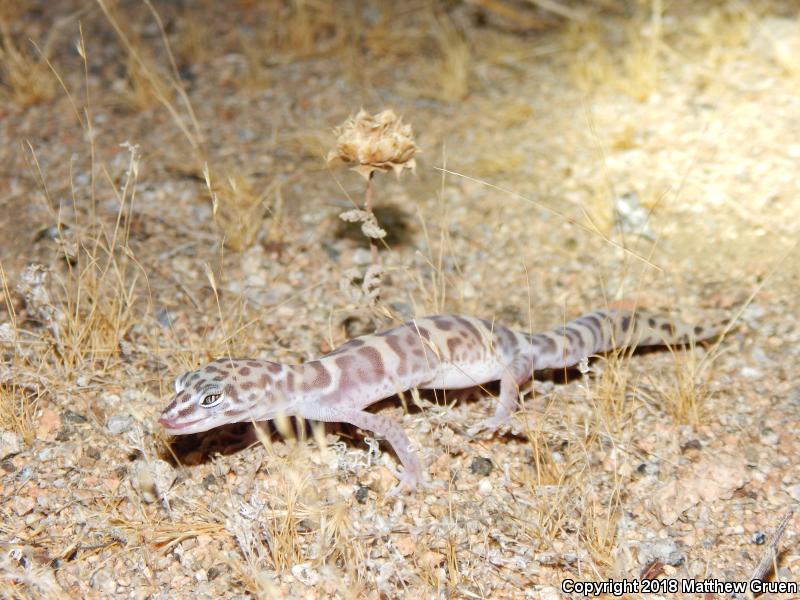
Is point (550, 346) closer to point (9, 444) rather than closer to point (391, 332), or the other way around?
point (391, 332)

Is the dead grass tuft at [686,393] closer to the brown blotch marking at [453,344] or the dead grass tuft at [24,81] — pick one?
the brown blotch marking at [453,344]

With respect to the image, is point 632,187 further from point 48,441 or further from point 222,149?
point 48,441

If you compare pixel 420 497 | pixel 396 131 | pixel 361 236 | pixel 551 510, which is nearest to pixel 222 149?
pixel 361 236

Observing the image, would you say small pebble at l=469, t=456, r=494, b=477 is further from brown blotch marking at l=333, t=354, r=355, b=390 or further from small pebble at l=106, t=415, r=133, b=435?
small pebble at l=106, t=415, r=133, b=435

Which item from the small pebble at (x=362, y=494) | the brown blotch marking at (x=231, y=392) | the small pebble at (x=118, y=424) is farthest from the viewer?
the small pebble at (x=118, y=424)

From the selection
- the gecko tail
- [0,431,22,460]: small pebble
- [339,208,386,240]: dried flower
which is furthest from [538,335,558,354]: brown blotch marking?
[0,431,22,460]: small pebble

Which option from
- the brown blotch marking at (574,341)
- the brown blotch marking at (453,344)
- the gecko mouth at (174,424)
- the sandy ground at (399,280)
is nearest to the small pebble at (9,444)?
the sandy ground at (399,280)

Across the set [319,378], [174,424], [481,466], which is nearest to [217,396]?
[174,424]

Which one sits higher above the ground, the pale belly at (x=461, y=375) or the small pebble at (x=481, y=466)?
the pale belly at (x=461, y=375)
